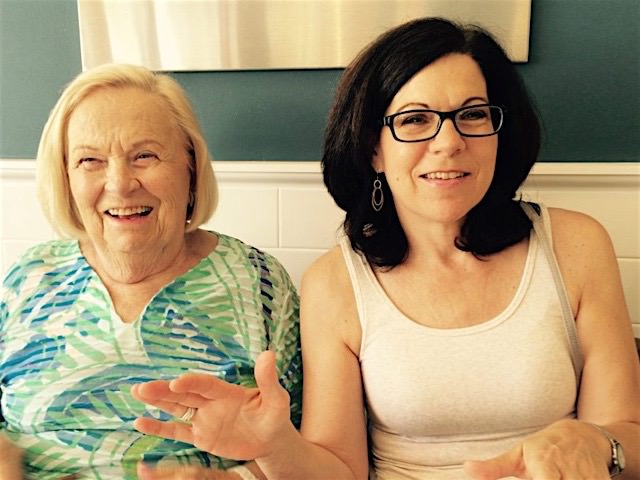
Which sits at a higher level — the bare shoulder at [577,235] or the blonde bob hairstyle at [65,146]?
the blonde bob hairstyle at [65,146]

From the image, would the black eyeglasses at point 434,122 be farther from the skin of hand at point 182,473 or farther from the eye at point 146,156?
the skin of hand at point 182,473

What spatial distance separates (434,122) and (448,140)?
5 centimetres

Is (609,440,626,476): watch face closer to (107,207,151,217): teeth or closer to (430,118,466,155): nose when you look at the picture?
(430,118,466,155): nose

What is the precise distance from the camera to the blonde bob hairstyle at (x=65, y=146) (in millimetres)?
1237

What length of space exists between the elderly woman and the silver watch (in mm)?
559

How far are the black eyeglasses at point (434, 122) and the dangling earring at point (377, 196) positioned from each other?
0.48 ft

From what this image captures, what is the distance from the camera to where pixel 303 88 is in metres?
1.58

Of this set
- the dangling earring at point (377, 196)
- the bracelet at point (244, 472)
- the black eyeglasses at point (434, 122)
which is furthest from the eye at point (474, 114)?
the bracelet at point (244, 472)

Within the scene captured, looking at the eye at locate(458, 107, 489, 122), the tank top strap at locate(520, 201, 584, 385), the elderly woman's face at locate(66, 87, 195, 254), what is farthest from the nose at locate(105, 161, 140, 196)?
the tank top strap at locate(520, 201, 584, 385)

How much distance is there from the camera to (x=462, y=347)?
1.11 metres

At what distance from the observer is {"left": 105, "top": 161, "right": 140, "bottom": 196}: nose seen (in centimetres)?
119

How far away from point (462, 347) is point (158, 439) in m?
0.56

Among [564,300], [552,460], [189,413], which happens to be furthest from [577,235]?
[189,413]

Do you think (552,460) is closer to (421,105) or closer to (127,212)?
(421,105)
